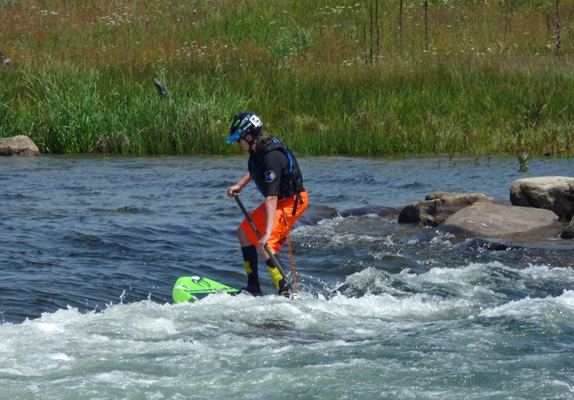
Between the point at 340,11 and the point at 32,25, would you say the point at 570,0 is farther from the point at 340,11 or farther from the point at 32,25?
the point at 32,25

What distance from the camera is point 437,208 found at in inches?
379

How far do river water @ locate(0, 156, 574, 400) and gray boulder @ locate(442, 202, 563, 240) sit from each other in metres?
0.28

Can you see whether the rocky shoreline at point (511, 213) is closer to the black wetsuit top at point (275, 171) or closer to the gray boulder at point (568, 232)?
the gray boulder at point (568, 232)

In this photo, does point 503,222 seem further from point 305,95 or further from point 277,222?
point 305,95

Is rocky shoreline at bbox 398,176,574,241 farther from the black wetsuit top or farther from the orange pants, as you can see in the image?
the black wetsuit top

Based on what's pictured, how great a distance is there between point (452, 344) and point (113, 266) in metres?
3.97

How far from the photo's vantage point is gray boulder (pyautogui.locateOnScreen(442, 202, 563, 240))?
859cm

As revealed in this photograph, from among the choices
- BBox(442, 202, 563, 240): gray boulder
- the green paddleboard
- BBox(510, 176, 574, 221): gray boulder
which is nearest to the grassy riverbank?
BBox(510, 176, 574, 221): gray boulder

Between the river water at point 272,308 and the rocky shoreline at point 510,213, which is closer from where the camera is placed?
the river water at point 272,308

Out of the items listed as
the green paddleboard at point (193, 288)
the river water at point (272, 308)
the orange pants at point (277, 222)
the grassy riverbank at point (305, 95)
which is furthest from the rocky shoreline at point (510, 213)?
the grassy riverbank at point (305, 95)

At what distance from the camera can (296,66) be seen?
18750mm

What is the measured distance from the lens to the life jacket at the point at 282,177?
21.2 feet

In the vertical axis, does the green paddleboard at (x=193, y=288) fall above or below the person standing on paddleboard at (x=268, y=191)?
below

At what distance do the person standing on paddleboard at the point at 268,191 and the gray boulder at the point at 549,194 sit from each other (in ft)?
13.3
